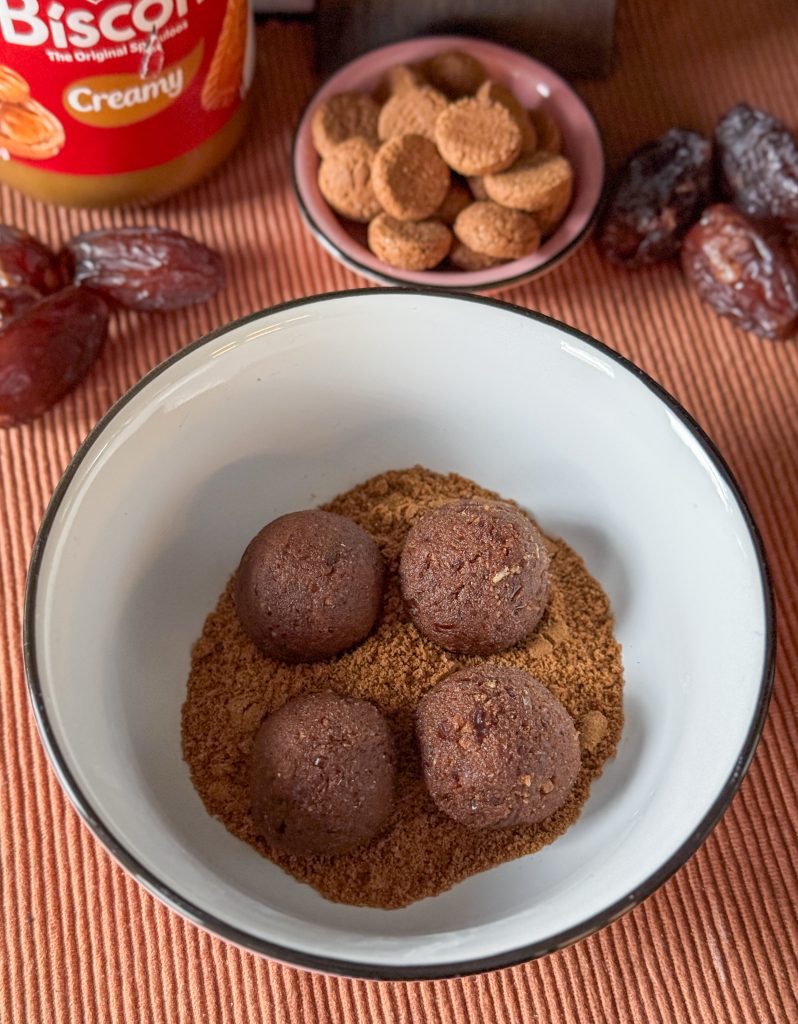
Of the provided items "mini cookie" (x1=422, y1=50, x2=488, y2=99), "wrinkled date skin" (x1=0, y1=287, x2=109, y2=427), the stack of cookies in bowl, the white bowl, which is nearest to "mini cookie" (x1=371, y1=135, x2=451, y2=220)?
the stack of cookies in bowl

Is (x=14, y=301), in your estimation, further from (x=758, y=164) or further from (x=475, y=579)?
(x=758, y=164)

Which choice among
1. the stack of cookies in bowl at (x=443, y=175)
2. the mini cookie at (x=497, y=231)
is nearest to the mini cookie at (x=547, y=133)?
the stack of cookies in bowl at (x=443, y=175)

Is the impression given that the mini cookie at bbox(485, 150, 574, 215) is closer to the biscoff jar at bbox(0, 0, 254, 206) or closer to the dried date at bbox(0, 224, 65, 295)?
the biscoff jar at bbox(0, 0, 254, 206)

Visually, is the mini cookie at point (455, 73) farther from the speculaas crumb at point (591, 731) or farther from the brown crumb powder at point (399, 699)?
the speculaas crumb at point (591, 731)

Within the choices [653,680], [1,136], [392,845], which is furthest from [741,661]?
[1,136]

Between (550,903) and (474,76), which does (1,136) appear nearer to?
(474,76)

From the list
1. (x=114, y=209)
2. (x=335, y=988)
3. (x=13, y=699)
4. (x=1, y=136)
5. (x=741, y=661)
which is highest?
(x=1, y=136)
